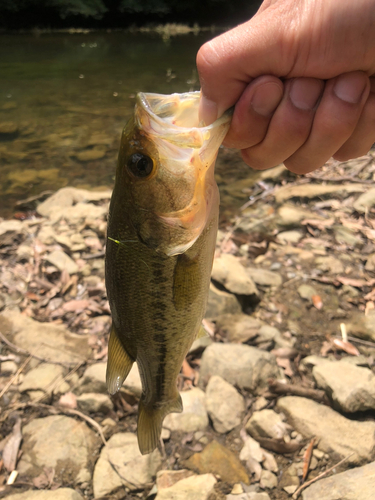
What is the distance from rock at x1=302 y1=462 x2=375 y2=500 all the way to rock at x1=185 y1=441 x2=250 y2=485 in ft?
1.56

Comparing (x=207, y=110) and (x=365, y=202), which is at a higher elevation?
(x=207, y=110)

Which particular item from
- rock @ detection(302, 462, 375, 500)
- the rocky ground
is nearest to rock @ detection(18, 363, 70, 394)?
the rocky ground

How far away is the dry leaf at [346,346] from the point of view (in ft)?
12.4

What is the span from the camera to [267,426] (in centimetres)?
312

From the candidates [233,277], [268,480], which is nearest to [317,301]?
[233,277]

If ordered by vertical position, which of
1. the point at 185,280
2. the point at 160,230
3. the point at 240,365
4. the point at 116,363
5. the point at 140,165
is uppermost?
the point at 140,165

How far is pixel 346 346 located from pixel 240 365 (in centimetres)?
114

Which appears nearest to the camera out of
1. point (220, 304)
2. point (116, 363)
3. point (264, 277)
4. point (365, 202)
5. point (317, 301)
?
point (116, 363)

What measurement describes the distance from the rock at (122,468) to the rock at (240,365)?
0.82m

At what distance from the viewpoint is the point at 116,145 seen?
32.6 ft

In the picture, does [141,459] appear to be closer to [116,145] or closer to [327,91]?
[327,91]

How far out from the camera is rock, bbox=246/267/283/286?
4742mm

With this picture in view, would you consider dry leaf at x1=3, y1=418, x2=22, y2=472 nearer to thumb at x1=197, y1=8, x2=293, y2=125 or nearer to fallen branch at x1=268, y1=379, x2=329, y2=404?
fallen branch at x1=268, y1=379, x2=329, y2=404

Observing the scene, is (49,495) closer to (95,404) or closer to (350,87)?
(95,404)
